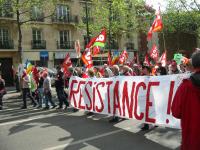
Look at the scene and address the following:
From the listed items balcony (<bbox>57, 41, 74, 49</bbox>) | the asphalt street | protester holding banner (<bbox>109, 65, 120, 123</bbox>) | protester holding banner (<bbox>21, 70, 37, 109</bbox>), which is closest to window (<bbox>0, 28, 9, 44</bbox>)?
balcony (<bbox>57, 41, 74, 49</bbox>)

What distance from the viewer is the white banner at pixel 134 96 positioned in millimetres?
7875

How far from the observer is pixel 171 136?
8.14 m

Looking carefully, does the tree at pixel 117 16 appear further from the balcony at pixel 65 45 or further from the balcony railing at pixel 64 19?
the balcony at pixel 65 45

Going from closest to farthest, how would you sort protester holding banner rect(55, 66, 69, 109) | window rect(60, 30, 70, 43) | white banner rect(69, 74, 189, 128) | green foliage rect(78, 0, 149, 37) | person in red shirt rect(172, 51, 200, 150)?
person in red shirt rect(172, 51, 200, 150), white banner rect(69, 74, 189, 128), protester holding banner rect(55, 66, 69, 109), green foliage rect(78, 0, 149, 37), window rect(60, 30, 70, 43)

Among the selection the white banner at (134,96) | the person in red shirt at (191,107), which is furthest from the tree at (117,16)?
the person in red shirt at (191,107)

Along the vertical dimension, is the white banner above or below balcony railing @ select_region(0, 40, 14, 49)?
below

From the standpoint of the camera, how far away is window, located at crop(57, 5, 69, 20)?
43403 mm

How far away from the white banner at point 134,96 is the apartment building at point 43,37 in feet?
88.9

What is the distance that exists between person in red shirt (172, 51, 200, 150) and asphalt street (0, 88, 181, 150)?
3084 millimetres

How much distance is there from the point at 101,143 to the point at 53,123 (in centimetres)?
316

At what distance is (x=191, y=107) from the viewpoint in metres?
4.16

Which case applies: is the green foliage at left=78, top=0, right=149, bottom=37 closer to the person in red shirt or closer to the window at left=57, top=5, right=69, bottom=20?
the window at left=57, top=5, right=69, bottom=20

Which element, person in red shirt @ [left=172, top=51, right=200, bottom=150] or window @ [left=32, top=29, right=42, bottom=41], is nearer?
person in red shirt @ [left=172, top=51, right=200, bottom=150]

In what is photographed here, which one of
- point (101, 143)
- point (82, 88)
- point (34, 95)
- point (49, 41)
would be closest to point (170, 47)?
point (49, 41)
